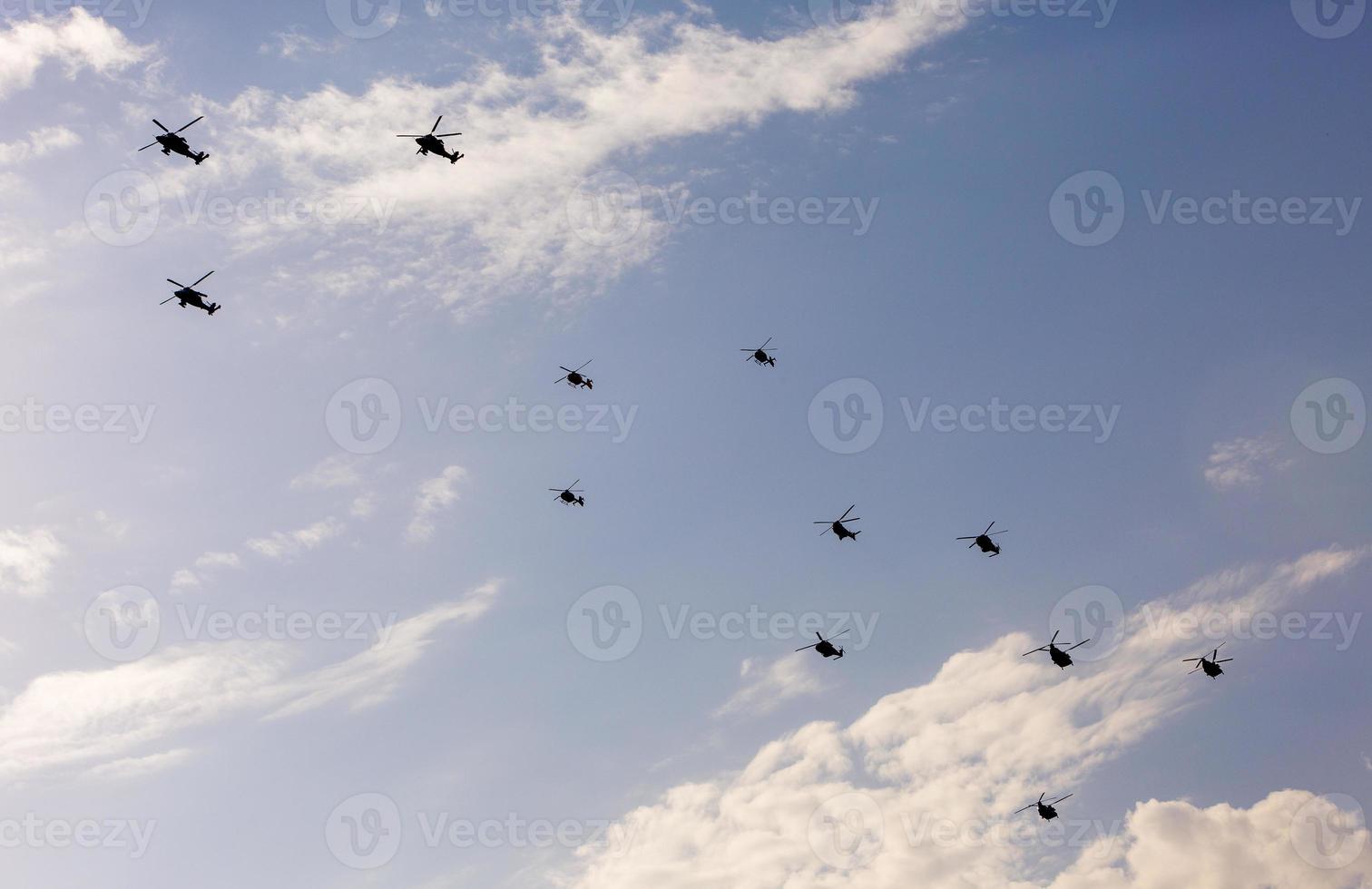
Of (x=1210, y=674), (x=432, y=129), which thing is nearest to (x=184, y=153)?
(x=432, y=129)

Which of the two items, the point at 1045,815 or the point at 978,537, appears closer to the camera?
the point at 978,537

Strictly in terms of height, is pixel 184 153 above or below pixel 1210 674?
above

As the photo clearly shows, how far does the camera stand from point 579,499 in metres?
110

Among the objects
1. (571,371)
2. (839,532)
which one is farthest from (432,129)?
(839,532)

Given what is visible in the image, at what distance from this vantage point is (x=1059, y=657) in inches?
3947

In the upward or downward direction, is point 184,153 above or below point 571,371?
above

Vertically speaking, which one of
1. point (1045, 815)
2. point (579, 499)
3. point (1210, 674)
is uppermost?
point (579, 499)

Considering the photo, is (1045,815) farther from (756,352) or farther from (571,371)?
(571,371)

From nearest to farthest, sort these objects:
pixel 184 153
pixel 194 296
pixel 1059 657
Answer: pixel 184 153 → pixel 194 296 → pixel 1059 657

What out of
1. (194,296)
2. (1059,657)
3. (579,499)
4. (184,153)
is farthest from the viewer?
(579,499)

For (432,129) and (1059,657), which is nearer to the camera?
(432,129)

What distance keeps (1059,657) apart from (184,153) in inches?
3174

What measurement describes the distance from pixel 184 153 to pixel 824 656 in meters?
66.1

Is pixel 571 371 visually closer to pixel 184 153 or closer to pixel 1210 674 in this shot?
pixel 184 153
